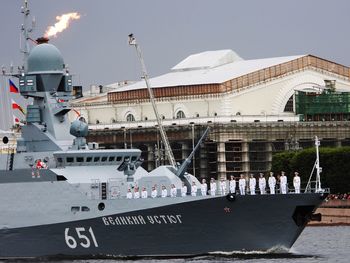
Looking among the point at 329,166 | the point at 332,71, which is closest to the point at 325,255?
the point at 329,166

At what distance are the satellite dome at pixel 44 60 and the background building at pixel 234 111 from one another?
6590 centimetres

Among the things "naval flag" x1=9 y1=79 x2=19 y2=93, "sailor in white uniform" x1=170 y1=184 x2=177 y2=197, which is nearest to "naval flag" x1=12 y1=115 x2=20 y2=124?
"naval flag" x1=9 y1=79 x2=19 y2=93

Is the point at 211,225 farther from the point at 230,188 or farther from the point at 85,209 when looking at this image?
the point at 85,209

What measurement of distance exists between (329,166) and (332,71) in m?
39.4

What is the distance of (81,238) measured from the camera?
221 ft

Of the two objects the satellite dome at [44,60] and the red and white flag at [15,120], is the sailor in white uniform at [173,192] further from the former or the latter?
the red and white flag at [15,120]

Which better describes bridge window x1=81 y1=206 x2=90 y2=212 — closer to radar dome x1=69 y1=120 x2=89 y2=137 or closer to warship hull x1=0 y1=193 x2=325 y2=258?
warship hull x1=0 y1=193 x2=325 y2=258

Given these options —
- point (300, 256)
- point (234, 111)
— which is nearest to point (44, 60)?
point (300, 256)

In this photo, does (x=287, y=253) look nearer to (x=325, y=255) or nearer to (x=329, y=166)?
(x=325, y=255)

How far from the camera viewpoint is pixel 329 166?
380ft

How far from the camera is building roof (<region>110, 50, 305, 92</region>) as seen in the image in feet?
488

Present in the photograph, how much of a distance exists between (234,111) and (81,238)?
266ft

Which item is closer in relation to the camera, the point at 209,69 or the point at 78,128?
the point at 78,128

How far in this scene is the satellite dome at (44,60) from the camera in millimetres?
70375
